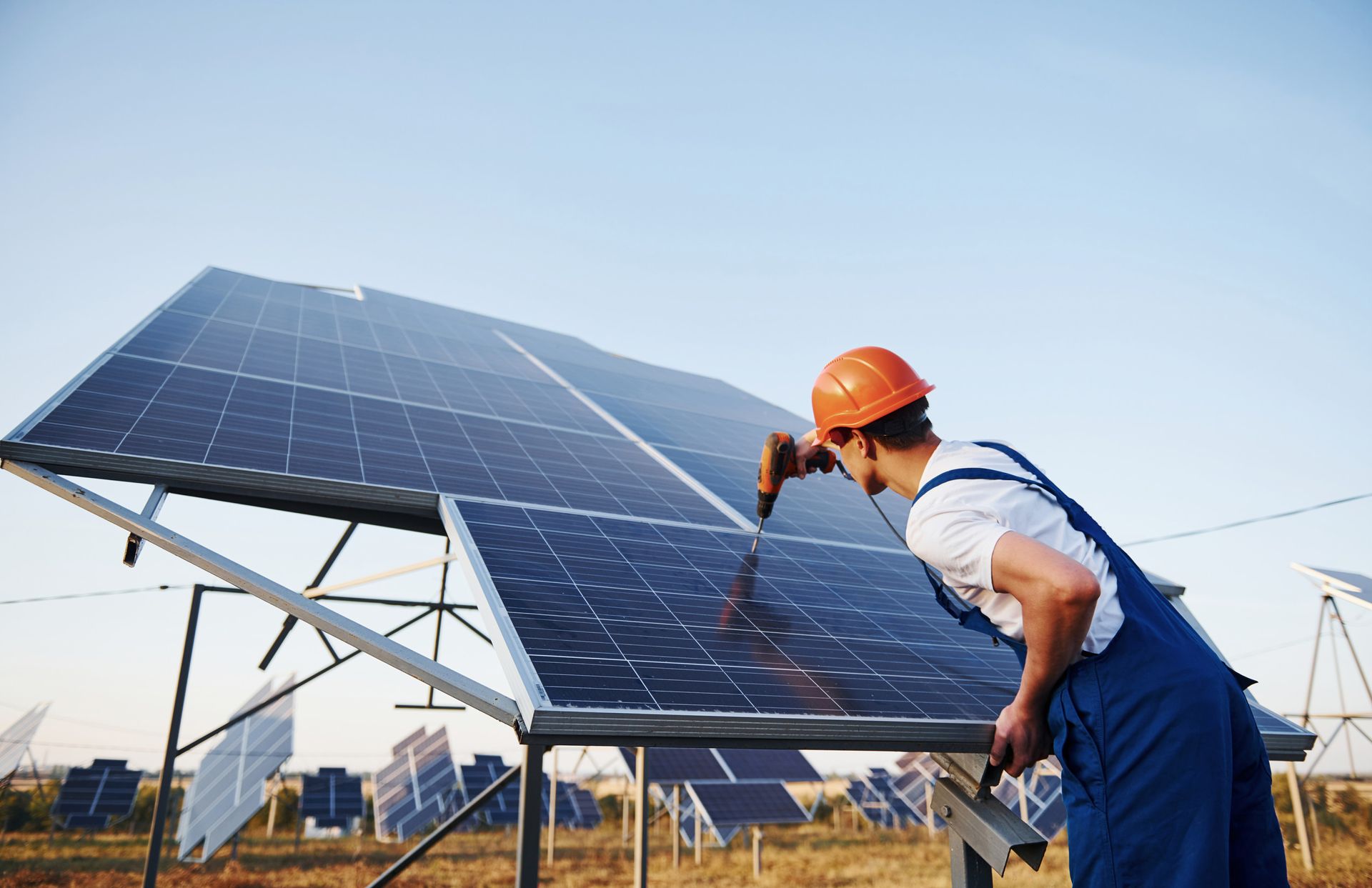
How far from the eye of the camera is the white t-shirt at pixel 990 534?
232 centimetres

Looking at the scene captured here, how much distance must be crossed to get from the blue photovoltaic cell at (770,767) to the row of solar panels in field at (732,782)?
19mm

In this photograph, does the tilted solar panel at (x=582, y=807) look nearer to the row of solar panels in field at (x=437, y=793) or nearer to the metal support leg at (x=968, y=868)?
the row of solar panels in field at (x=437, y=793)

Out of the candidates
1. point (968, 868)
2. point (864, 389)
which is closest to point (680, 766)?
point (968, 868)

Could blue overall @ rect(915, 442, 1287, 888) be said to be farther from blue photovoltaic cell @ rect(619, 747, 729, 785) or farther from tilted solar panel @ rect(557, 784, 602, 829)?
tilted solar panel @ rect(557, 784, 602, 829)

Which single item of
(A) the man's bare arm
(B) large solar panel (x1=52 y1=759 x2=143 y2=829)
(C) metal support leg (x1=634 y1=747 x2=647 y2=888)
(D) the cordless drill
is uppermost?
(D) the cordless drill

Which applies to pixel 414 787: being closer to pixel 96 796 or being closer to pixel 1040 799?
pixel 96 796

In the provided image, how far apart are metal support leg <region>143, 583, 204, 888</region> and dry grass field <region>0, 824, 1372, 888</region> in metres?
11.1

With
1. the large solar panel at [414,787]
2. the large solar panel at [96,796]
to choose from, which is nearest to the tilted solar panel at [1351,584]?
the large solar panel at [414,787]

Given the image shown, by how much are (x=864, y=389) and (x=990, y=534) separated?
0.73m

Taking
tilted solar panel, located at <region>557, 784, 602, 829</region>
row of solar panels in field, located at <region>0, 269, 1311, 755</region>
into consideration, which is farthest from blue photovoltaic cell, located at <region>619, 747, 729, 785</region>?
row of solar panels in field, located at <region>0, 269, 1311, 755</region>

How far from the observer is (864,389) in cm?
283

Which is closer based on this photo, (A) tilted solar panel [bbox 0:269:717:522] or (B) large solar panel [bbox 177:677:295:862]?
(A) tilted solar panel [bbox 0:269:717:522]

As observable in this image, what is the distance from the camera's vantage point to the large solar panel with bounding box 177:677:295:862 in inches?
709

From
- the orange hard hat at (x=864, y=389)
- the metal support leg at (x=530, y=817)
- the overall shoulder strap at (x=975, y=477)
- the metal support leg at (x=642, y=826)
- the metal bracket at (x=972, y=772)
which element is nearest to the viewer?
the overall shoulder strap at (x=975, y=477)
